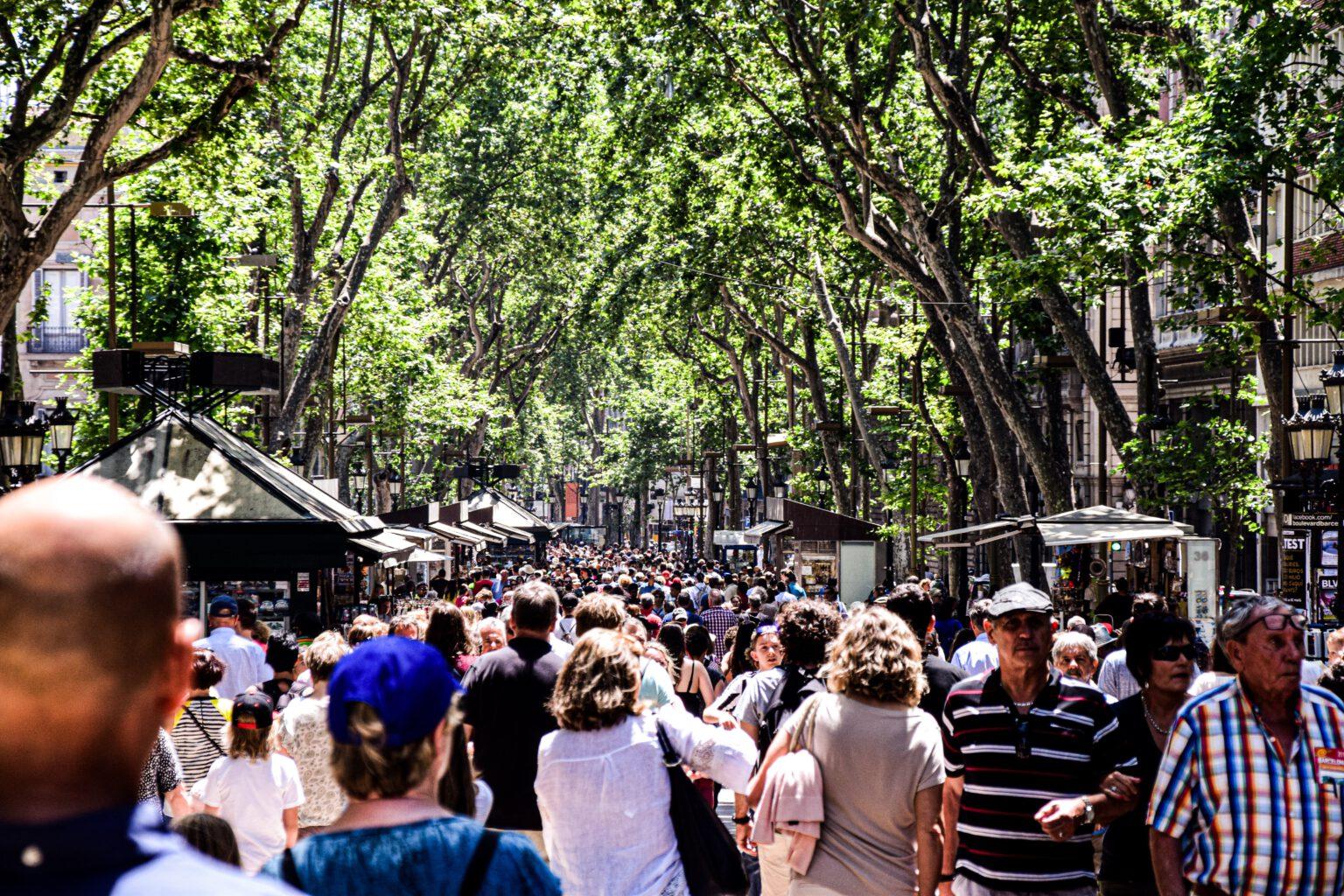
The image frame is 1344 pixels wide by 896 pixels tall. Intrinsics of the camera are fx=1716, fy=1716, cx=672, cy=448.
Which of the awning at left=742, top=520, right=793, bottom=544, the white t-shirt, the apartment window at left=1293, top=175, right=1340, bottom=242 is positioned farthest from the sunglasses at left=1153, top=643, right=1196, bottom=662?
the awning at left=742, top=520, right=793, bottom=544

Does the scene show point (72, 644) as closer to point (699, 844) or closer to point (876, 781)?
point (699, 844)

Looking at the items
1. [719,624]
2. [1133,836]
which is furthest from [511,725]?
[719,624]

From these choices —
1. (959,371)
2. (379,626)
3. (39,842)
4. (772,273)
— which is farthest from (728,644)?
(772,273)

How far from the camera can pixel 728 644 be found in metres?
15.5

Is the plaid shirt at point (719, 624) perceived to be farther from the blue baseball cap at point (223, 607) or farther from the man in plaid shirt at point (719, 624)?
the blue baseball cap at point (223, 607)

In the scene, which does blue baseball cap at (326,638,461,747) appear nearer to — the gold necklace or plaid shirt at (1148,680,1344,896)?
plaid shirt at (1148,680,1344,896)

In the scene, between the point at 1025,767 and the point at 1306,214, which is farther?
the point at 1306,214

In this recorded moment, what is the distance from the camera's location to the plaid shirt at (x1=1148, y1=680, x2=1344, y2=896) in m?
4.54

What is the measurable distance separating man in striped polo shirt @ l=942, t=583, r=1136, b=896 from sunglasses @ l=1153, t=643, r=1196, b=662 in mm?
494

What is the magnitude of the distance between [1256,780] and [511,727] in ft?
10.8

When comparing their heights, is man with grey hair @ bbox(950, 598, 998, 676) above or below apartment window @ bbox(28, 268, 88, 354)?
below

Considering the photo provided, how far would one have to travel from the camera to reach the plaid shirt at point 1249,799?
454cm

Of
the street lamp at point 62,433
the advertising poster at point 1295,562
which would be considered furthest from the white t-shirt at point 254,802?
the advertising poster at point 1295,562

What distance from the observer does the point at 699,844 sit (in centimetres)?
543
